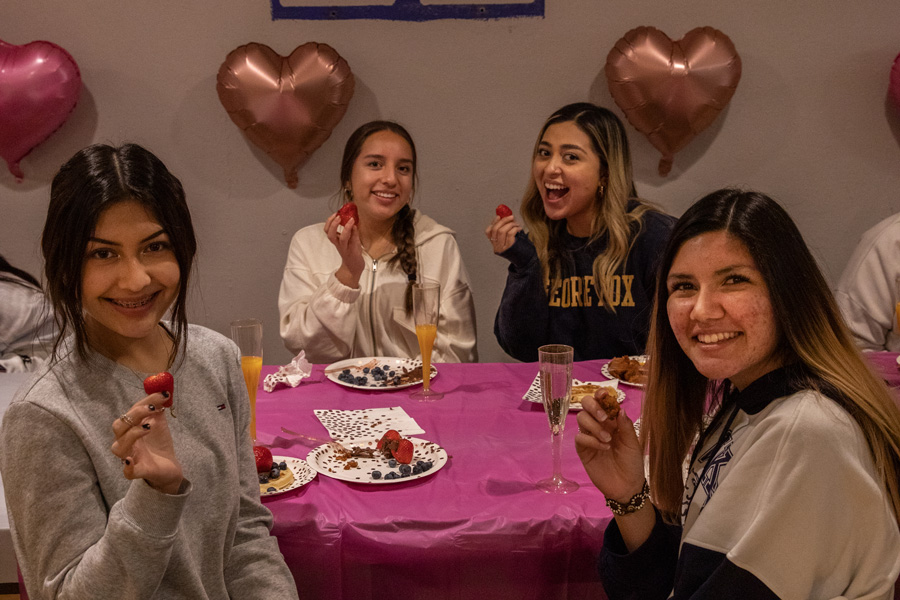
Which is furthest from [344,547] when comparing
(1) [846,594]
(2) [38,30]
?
(2) [38,30]

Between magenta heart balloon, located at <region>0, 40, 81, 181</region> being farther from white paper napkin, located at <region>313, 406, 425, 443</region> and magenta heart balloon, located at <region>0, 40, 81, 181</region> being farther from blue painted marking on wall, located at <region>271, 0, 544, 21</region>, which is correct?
white paper napkin, located at <region>313, 406, 425, 443</region>

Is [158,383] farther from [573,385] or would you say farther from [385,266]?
[385,266]

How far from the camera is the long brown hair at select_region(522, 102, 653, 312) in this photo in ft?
9.29

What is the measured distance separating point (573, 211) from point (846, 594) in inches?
78.1

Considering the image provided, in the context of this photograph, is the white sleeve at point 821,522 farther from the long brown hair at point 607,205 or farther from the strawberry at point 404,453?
the long brown hair at point 607,205

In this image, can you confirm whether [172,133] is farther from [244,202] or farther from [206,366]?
[206,366]

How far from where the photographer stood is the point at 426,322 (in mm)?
2133

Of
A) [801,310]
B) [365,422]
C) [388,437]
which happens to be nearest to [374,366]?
[365,422]

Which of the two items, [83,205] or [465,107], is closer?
[83,205]

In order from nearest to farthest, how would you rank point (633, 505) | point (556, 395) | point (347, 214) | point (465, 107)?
point (633, 505), point (556, 395), point (347, 214), point (465, 107)

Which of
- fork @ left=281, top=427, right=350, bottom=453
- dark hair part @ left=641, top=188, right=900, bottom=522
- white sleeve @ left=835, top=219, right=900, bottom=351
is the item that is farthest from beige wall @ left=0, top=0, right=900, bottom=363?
dark hair part @ left=641, top=188, right=900, bottom=522

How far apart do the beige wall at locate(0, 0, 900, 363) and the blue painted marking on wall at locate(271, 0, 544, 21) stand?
40 millimetres

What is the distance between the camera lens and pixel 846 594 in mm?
1080

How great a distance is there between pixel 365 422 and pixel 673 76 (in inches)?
96.9
